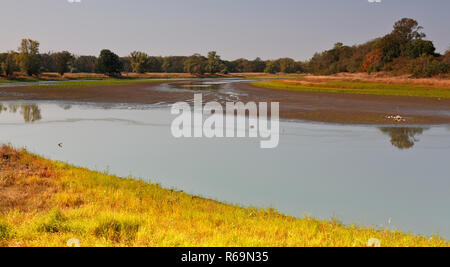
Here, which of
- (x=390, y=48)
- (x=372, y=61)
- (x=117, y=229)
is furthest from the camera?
(x=372, y=61)

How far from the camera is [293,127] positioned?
70.0 ft

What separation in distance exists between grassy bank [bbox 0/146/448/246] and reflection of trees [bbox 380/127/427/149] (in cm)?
1056

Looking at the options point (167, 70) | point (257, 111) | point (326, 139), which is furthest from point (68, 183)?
point (167, 70)

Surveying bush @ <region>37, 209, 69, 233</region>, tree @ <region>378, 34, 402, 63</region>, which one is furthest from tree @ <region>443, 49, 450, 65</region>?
bush @ <region>37, 209, 69, 233</region>

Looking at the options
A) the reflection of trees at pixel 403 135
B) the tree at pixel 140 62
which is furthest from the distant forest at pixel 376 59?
the reflection of trees at pixel 403 135

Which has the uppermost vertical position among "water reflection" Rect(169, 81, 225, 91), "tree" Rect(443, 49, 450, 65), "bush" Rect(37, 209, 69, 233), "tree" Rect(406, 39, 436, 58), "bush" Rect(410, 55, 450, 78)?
"tree" Rect(406, 39, 436, 58)

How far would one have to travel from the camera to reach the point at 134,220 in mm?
6340

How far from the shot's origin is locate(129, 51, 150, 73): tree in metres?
148

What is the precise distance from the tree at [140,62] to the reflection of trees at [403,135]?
136896 mm

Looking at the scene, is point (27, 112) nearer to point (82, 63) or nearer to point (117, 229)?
point (117, 229)

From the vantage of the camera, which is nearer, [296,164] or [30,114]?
[296,164]

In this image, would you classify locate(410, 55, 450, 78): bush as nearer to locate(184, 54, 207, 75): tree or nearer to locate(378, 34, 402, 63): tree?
locate(378, 34, 402, 63): tree

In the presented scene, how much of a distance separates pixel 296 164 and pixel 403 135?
903 centimetres

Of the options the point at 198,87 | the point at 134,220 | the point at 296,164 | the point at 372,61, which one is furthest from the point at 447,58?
the point at 134,220
